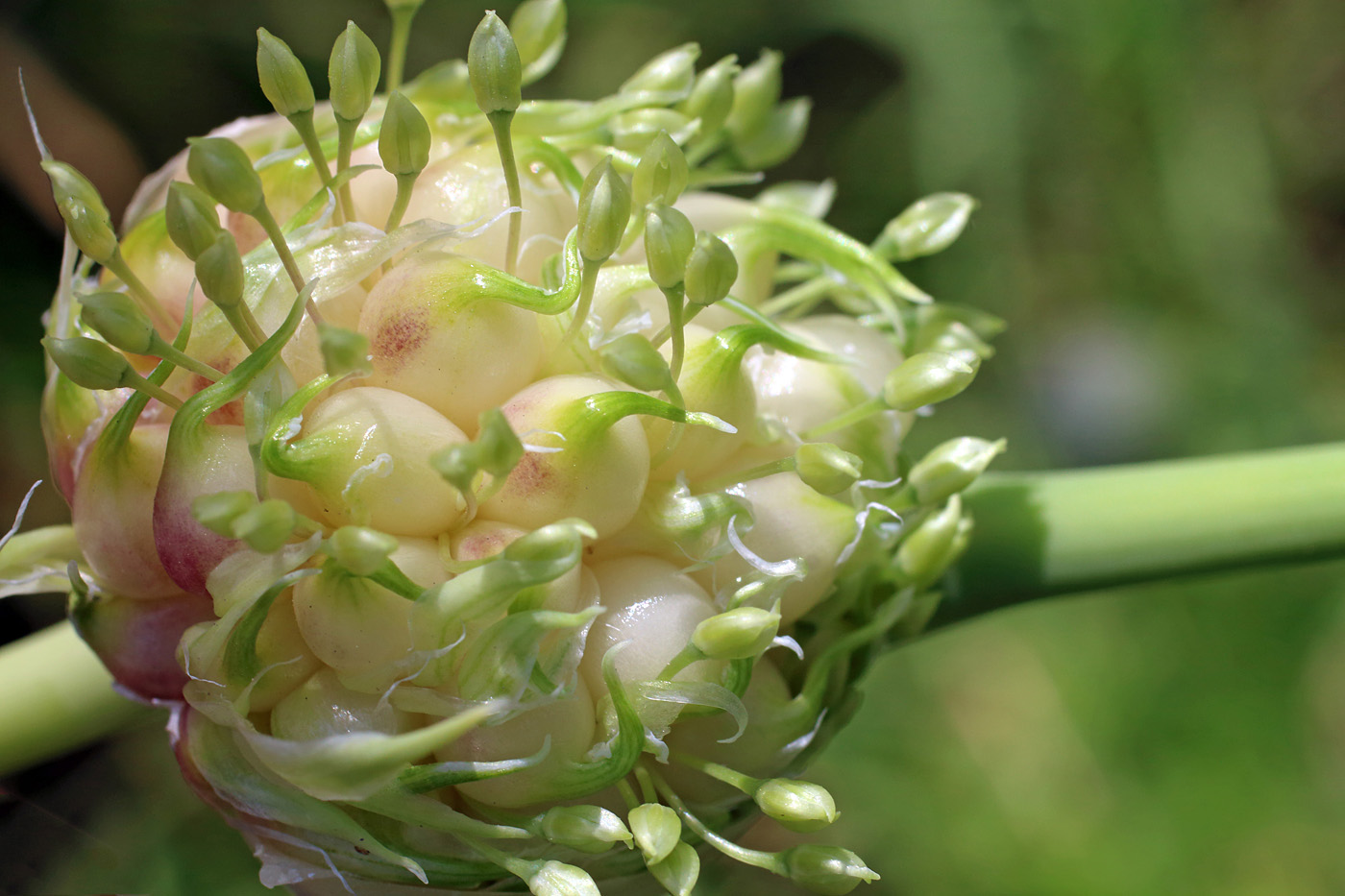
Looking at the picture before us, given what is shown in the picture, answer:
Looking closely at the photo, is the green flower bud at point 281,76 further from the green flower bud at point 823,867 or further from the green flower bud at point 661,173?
the green flower bud at point 823,867

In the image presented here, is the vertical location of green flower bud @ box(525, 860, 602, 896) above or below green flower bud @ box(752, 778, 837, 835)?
below

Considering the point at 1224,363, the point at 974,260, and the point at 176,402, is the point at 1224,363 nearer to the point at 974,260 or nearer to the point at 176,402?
the point at 974,260

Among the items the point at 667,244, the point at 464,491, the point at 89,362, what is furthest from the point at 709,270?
the point at 89,362

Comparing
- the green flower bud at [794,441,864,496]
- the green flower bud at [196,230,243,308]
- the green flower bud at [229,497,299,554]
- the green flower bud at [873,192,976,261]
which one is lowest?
the green flower bud at [794,441,864,496]

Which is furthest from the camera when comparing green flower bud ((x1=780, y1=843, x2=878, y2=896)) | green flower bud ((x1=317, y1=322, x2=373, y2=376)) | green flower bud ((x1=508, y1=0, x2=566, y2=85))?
green flower bud ((x1=508, y1=0, x2=566, y2=85))

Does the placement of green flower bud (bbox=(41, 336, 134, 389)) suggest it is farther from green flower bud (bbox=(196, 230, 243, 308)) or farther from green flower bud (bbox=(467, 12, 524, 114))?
green flower bud (bbox=(467, 12, 524, 114))

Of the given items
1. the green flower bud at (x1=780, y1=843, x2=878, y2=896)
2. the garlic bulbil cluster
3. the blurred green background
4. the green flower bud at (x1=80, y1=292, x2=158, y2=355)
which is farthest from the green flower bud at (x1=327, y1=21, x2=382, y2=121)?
the blurred green background

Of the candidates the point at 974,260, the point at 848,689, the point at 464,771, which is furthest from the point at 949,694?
the point at 464,771
